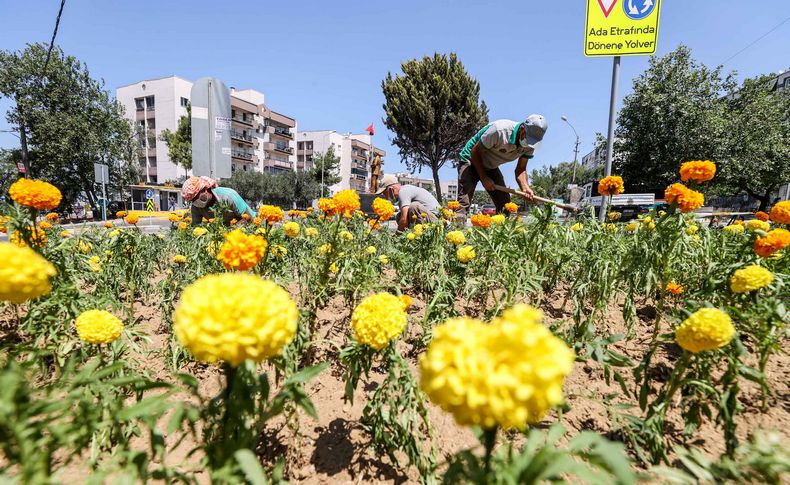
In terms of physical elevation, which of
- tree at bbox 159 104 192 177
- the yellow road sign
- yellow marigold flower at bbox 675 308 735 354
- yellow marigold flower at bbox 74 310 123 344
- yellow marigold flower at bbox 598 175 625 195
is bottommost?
yellow marigold flower at bbox 74 310 123 344

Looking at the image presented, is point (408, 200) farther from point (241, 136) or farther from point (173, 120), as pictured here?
point (241, 136)

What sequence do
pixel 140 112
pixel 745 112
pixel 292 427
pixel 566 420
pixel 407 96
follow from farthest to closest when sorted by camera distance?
pixel 140 112 < pixel 407 96 < pixel 745 112 < pixel 566 420 < pixel 292 427

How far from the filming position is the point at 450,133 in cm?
2178

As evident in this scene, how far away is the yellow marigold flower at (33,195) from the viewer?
160 centimetres

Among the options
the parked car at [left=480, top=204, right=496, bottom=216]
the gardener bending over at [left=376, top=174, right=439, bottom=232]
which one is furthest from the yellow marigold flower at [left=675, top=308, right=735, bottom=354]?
the gardener bending over at [left=376, top=174, right=439, bottom=232]

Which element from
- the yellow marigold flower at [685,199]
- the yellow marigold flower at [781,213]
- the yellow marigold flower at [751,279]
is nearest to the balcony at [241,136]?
the yellow marigold flower at [685,199]

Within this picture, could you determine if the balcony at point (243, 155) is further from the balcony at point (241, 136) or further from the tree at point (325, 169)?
the tree at point (325, 169)

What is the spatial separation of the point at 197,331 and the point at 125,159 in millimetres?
26736

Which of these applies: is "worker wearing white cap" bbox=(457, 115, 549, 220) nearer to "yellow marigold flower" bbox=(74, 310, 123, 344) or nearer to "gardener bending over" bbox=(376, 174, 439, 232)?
"gardener bending over" bbox=(376, 174, 439, 232)

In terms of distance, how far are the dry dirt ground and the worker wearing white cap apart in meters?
2.51

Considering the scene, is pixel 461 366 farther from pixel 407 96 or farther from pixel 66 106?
pixel 66 106

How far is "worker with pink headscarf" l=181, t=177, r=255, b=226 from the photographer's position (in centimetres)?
405

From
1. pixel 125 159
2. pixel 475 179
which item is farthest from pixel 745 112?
pixel 125 159

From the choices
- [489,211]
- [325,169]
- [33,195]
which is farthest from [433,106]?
[325,169]
